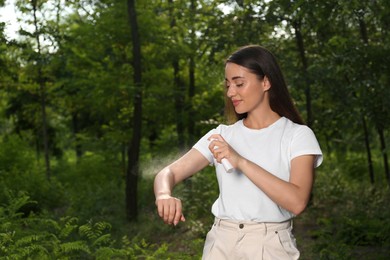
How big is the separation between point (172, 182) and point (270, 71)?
667 mm

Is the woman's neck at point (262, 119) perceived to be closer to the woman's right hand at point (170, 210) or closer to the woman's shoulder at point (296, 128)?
the woman's shoulder at point (296, 128)

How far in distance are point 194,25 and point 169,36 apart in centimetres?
98

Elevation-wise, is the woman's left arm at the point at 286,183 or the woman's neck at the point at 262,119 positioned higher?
the woman's neck at the point at 262,119

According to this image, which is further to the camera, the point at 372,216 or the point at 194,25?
the point at 194,25

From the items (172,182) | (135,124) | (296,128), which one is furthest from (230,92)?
(135,124)

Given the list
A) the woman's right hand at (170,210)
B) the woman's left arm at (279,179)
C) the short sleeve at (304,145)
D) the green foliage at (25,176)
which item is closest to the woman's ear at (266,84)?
the short sleeve at (304,145)

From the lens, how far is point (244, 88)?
2.69 meters

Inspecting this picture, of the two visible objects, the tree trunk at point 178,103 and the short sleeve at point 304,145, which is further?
the tree trunk at point 178,103

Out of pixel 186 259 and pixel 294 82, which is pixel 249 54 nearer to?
pixel 186 259

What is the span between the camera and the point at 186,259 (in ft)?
21.1

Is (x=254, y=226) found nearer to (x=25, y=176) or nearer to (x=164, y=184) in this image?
(x=164, y=184)

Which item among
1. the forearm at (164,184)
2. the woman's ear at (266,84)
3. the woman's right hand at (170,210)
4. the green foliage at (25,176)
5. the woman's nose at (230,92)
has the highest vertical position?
the woman's ear at (266,84)

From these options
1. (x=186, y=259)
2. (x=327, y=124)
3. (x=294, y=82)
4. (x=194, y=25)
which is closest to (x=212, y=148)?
(x=186, y=259)

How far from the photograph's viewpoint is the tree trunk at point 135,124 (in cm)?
1461
